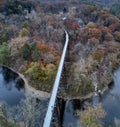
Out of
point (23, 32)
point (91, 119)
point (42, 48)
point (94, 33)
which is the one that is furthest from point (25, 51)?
point (91, 119)

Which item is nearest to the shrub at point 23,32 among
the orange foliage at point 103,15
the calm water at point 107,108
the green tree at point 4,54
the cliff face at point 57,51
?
the cliff face at point 57,51

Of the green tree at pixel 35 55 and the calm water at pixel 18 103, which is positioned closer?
the calm water at pixel 18 103

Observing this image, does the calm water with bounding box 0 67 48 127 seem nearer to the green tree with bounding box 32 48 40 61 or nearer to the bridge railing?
the bridge railing

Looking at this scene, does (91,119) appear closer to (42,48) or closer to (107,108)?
(107,108)

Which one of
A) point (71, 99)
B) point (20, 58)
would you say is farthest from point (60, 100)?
point (20, 58)

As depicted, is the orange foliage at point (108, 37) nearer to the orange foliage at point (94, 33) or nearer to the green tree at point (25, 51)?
the orange foliage at point (94, 33)

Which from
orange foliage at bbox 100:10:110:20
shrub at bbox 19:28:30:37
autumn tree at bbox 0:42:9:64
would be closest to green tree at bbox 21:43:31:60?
autumn tree at bbox 0:42:9:64

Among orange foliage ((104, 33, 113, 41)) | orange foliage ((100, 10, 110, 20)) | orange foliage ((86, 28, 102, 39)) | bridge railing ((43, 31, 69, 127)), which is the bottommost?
orange foliage ((100, 10, 110, 20))

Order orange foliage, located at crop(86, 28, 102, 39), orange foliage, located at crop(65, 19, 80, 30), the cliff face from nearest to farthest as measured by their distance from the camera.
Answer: the cliff face
orange foliage, located at crop(86, 28, 102, 39)
orange foliage, located at crop(65, 19, 80, 30)

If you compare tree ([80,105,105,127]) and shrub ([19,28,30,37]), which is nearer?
tree ([80,105,105,127])
